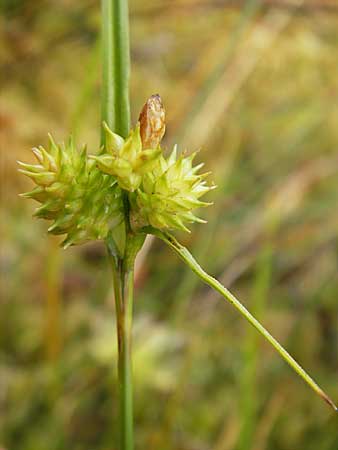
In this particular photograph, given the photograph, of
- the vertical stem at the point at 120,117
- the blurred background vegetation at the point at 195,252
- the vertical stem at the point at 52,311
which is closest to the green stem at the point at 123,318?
the vertical stem at the point at 120,117

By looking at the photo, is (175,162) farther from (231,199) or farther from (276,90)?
(276,90)

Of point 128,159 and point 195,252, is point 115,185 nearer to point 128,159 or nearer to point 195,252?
point 128,159

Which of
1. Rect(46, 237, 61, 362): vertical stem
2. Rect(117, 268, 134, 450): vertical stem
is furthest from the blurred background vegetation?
Rect(117, 268, 134, 450): vertical stem

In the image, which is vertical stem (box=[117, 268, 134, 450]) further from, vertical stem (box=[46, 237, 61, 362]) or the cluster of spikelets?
vertical stem (box=[46, 237, 61, 362])

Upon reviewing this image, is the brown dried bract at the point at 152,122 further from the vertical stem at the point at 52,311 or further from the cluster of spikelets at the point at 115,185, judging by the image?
the vertical stem at the point at 52,311

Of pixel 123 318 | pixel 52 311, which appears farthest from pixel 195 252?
pixel 123 318

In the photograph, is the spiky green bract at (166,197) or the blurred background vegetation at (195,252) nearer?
the spiky green bract at (166,197)
